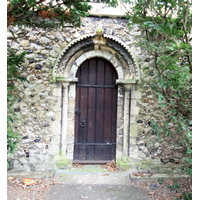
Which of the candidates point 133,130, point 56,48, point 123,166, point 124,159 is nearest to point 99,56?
point 56,48

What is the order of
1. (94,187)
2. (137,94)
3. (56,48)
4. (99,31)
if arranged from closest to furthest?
(94,187) → (99,31) → (56,48) → (137,94)

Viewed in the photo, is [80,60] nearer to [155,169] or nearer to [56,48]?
[56,48]

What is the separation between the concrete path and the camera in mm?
2814

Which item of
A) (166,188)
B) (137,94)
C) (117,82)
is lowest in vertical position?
(166,188)

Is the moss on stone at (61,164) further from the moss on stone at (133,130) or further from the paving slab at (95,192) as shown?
the moss on stone at (133,130)

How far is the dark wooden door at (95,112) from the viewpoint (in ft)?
12.4

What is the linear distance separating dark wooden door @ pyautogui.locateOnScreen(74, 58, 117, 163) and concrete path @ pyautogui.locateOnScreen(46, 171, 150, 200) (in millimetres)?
442

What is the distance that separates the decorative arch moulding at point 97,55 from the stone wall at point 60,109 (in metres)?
0.06

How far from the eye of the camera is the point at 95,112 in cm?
379

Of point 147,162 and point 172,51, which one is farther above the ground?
point 172,51

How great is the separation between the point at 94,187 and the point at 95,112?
152cm

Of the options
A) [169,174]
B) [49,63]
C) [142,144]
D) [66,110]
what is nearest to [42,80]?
[49,63]

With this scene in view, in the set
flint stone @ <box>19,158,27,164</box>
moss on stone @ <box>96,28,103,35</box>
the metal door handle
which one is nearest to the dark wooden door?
the metal door handle

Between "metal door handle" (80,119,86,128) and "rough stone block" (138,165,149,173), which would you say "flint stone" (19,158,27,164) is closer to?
"metal door handle" (80,119,86,128)
